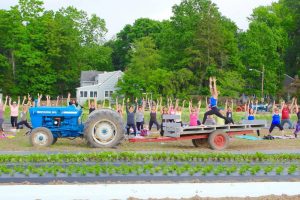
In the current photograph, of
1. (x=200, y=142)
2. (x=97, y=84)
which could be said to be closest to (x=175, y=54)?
(x=97, y=84)

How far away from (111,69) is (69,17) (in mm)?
15465

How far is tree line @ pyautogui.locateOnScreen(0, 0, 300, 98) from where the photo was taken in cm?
6788

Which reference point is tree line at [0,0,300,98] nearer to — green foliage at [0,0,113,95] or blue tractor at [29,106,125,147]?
green foliage at [0,0,113,95]

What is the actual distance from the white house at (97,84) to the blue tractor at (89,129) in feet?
199

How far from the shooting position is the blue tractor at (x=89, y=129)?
18781mm

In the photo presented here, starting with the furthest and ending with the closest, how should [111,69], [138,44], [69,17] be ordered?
[111,69] → [69,17] → [138,44]

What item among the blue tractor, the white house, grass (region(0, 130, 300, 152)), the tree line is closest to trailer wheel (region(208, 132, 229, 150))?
grass (region(0, 130, 300, 152))

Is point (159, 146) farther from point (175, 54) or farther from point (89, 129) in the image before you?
point (175, 54)

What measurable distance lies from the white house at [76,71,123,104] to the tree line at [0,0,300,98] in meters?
1.58

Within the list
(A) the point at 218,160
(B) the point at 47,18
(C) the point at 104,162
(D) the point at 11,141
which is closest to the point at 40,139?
(D) the point at 11,141

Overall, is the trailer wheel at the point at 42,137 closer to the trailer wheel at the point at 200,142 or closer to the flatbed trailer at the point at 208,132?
the flatbed trailer at the point at 208,132

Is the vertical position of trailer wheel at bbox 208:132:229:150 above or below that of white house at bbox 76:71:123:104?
below

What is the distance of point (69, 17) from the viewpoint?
87438mm

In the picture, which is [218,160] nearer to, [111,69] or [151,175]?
[151,175]
